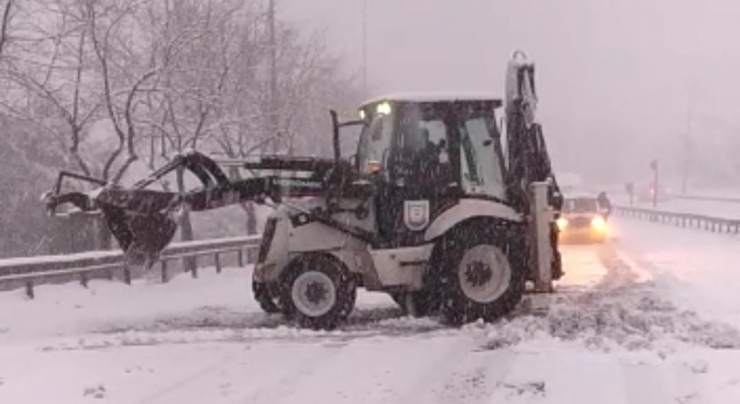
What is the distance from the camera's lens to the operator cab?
1250 cm

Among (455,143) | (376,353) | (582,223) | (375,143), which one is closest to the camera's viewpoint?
(376,353)

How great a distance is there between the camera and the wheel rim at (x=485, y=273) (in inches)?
493

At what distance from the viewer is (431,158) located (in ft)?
41.4

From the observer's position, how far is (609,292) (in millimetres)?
15578

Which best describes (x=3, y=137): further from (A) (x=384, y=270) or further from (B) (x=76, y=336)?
(A) (x=384, y=270)

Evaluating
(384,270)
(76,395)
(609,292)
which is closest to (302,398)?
(76,395)

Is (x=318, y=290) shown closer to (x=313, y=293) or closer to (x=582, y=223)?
(x=313, y=293)

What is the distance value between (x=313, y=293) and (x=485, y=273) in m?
2.30

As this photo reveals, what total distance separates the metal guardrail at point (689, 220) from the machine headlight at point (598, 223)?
491 cm

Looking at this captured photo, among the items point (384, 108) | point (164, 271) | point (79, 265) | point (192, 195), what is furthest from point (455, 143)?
point (164, 271)

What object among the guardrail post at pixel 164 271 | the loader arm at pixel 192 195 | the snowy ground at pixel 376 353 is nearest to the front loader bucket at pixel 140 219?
the loader arm at pixel 192 195

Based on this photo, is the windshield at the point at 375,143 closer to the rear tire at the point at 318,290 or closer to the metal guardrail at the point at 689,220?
the rear tire at the point at 318,290

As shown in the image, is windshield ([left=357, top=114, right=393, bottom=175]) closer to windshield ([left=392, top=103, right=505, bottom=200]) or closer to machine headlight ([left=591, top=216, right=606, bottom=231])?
windshield ([left=392, top=103, right=505, bottom=200])

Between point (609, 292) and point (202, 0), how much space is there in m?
13.4
